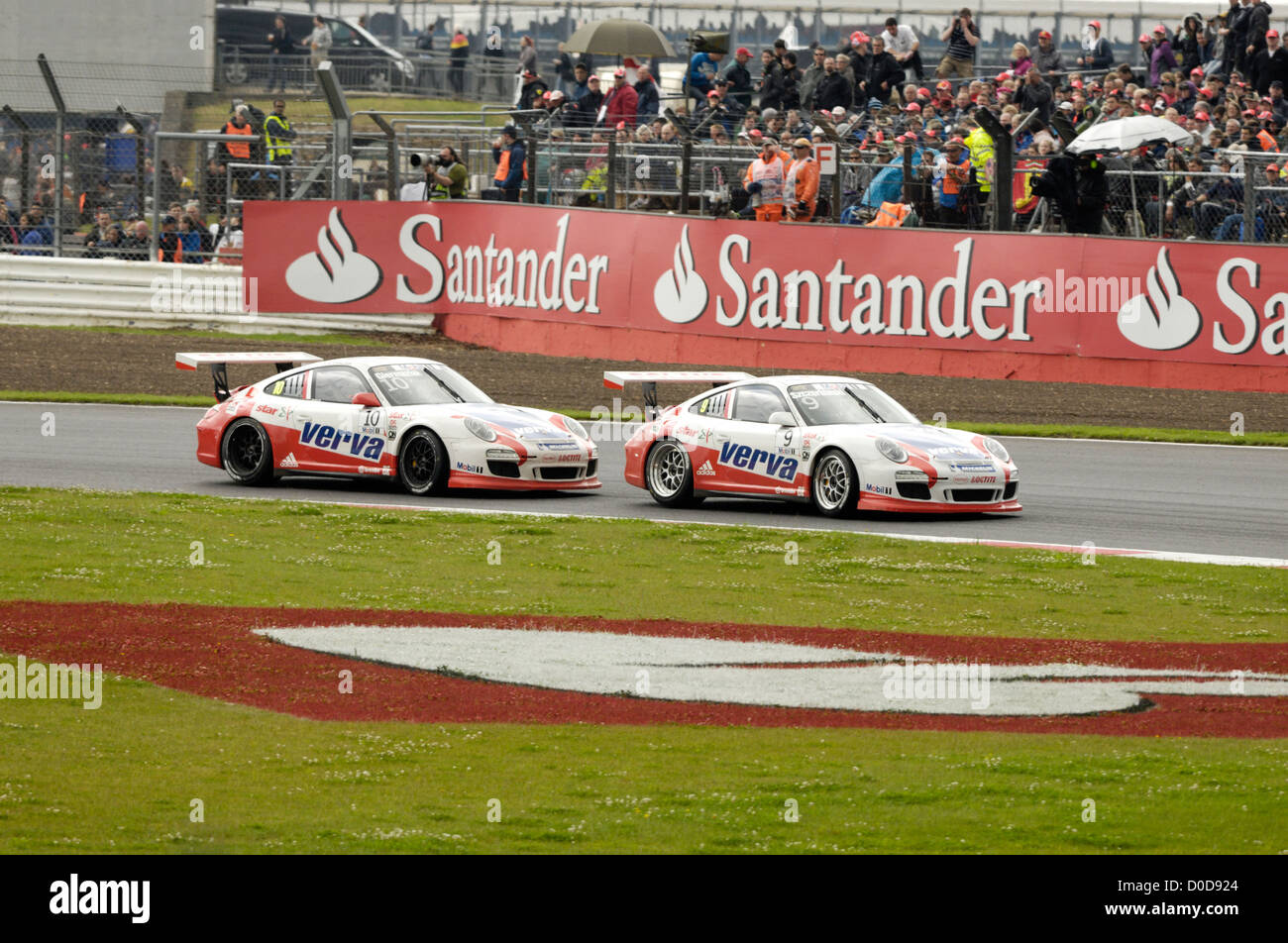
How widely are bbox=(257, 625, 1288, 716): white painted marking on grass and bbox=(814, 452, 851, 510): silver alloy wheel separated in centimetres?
460

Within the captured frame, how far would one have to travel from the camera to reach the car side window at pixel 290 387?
1702 cm

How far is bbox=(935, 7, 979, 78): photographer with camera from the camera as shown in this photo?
30.5 m

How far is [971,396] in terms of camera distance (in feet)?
72.5

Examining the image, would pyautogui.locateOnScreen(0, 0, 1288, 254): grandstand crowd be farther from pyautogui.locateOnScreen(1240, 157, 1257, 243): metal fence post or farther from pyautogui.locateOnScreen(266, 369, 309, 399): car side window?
pyautogui.locateOnScreen(266, 369, 309, 399): car side window

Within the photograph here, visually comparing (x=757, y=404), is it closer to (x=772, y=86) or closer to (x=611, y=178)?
(x=611, y=178)

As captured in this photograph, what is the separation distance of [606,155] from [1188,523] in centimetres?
1204

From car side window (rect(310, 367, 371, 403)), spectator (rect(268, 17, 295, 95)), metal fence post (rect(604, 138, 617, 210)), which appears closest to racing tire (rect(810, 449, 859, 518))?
car side window (rect(310, 367, 371, 403))

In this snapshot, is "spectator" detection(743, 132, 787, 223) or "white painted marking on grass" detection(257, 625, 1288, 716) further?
"spectator" detection(743, 132, 787, 223)

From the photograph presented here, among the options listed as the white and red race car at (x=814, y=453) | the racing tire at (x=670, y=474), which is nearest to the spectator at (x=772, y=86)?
the white and red race car at (x=814, y=453)

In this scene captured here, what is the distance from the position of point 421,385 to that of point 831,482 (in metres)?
3.73

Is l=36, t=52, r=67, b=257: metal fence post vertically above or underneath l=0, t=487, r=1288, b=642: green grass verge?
above

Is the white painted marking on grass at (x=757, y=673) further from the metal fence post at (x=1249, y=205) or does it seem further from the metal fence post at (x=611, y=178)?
the metal fence post at (x=611, y=178)

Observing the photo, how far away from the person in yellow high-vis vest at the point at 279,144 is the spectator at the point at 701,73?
6318 mm

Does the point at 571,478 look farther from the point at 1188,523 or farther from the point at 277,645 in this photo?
the point at 277,645
